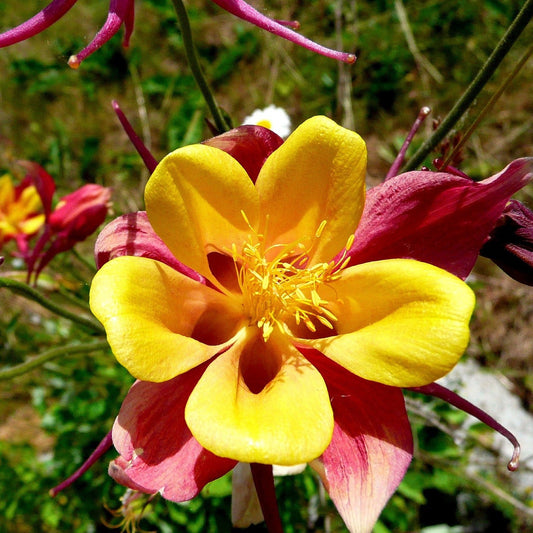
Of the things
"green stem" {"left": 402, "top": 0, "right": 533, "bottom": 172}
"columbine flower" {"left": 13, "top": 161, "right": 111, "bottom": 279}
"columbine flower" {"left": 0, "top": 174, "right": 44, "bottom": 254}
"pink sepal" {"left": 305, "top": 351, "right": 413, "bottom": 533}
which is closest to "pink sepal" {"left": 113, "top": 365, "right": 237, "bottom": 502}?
"pink sepal" {"left": 305, "top": 351, "right": 413, "bottom": 533}

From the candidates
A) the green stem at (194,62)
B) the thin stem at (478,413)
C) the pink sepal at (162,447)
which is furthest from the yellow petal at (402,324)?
the green stem at (194,62)

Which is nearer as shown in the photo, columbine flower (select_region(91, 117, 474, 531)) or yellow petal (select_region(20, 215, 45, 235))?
columbine flower (select_region(91, 117, 474, 531))

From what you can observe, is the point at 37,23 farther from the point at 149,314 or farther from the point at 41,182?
the point at 41,182

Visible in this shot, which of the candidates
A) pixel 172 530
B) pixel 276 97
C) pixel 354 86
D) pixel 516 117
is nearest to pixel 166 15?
pixel 276 97

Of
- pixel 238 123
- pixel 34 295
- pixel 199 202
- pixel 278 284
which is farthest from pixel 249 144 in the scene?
pixel 238 123

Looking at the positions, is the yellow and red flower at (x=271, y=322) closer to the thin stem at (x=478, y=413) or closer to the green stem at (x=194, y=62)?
the thin stem at (x=478, y=413)

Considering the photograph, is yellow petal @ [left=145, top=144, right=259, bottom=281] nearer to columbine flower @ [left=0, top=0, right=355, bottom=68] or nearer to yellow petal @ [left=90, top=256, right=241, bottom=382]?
yellow petal @ [left=90, top=256, right=241, bottom=382]
